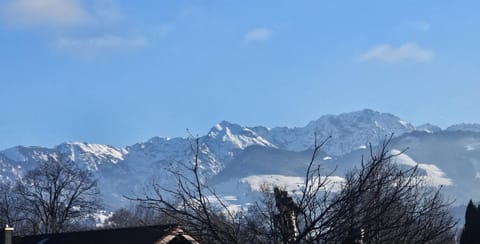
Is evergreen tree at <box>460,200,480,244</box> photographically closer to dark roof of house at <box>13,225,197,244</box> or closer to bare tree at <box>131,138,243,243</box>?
dark roof of house at <box>13,225,197,244</box>

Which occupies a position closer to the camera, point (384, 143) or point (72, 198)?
point (384, 143)

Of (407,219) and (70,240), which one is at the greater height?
(70,240)

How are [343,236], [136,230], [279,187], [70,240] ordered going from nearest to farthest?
1. [343,236]
2. [279,187]
3. [136,230]
4. [70,240]

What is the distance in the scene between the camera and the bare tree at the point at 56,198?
222 ft

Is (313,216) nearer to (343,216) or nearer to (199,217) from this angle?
(343,216)

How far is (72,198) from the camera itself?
6725cm

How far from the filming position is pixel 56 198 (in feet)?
229

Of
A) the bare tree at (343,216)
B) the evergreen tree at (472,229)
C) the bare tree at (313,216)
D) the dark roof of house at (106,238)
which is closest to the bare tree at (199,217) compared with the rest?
the bare tree at (313,216)

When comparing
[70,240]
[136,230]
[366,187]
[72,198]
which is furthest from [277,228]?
[72,198]

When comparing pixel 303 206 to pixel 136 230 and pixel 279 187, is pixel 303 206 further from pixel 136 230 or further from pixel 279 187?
pixel 136 230

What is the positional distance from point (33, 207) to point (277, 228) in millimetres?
65073

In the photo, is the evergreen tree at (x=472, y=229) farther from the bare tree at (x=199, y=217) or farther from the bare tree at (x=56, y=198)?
the bare tree at (x=56, y=198)

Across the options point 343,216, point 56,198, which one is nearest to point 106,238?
point 343,216

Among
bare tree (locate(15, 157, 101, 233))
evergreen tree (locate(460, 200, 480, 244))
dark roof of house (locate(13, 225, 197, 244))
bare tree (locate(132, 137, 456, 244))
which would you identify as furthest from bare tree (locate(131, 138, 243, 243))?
bare tree (locate(15, 157, 101, 233))
